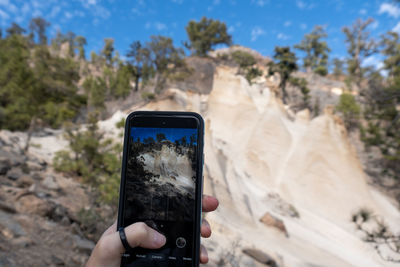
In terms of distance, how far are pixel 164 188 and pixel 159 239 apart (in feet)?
0.72

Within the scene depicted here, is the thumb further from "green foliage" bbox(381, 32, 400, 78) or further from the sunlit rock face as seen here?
"green foliage" bbox(381, 32, 400, 78)

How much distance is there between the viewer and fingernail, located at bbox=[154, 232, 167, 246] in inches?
37.9

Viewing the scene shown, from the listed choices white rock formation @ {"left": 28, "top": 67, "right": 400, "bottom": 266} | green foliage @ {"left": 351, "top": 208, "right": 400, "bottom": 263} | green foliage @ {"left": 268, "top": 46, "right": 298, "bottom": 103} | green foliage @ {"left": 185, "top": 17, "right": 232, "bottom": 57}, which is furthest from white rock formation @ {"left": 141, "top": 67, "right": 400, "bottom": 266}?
green foliage @ {"left": 185, "top": 17, "right": 232, "bottom": 57}

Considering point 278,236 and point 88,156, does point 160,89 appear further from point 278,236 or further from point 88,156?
point 278,236

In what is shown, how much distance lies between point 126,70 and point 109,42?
10.5 meters

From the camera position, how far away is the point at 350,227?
6977 mm

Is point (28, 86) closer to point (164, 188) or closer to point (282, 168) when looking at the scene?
point (164, 188)

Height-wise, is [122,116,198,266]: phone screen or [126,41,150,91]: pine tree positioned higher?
[126,41,150,91]: pine tree

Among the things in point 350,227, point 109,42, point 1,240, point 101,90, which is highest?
point 109,42

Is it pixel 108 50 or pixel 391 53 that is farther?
pixel 108 50

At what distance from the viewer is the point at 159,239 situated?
97cm


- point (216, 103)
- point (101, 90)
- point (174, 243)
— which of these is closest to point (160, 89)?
point (101, 90)

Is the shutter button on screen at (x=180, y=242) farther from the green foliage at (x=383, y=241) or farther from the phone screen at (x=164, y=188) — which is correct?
the green foliage at (x=383, y=241)

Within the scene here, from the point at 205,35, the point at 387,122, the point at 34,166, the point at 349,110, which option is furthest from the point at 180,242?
the point at 205,35
